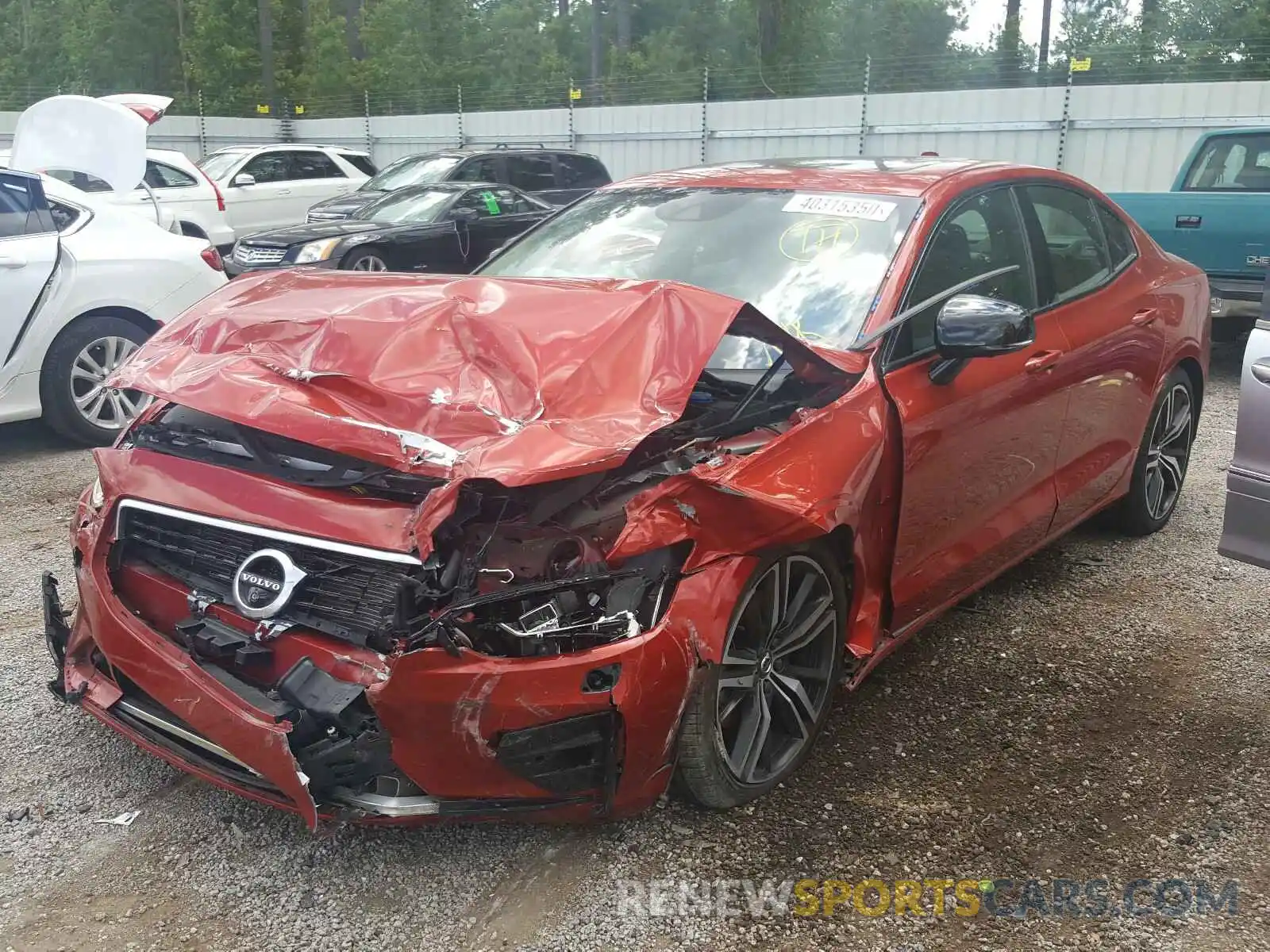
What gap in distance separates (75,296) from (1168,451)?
5713 mm

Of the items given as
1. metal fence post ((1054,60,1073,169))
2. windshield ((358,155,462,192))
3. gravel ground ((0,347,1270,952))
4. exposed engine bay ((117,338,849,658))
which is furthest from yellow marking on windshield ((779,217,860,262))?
metal fence post ((1054,60,1073,169))

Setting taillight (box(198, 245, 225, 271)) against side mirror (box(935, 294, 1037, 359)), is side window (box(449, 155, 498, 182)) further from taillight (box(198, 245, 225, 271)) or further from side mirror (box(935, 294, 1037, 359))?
side mirror (box(935, 294, 1037, 359))

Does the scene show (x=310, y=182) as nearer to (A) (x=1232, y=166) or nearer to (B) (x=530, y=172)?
(B) (x=530, y=172)

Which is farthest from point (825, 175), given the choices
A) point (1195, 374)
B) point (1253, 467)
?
point (1195, 374)

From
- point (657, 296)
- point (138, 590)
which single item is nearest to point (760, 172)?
point (657, 296)

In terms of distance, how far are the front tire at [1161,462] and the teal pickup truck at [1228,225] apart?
3.82m

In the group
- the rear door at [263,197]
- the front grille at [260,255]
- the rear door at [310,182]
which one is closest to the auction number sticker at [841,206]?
the front grille at [260,255]

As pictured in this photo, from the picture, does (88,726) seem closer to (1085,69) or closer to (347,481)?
(347,481)

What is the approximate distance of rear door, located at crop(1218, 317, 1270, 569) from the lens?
11.1 ft

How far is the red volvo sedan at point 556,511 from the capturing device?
8.04 feet

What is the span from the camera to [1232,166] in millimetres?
9516

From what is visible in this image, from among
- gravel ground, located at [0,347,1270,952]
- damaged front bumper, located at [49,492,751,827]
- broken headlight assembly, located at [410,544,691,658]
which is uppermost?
broken headlight assembly, located at [410,544,691,658]

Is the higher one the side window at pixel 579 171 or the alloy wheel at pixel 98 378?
the side window at pixel 579 171

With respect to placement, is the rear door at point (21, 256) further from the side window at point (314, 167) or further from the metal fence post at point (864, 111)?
the metal fence post at point (864, 111)
